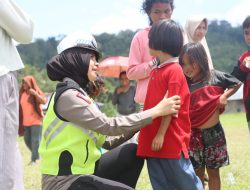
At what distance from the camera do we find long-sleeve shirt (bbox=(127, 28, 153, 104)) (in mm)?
4102

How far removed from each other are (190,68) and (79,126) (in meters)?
1.38

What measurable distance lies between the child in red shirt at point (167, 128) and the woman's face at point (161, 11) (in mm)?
849

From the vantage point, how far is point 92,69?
3.23 m

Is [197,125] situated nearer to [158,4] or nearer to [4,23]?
[158,4]

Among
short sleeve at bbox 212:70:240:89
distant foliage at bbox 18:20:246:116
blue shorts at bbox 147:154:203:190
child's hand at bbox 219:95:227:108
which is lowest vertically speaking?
distant foliage at bbox 18:20:246:116

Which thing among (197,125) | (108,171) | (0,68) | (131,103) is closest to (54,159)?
(108,171)

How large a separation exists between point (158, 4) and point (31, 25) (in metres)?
1.31

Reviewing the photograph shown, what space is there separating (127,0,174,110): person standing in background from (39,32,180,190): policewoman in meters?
0.86

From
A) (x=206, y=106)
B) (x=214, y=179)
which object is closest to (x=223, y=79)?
(x=206, y=106)

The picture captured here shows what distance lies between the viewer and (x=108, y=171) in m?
3.29

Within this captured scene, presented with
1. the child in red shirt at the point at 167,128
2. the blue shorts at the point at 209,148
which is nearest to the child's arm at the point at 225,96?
the blue shorts at the point at 209,148

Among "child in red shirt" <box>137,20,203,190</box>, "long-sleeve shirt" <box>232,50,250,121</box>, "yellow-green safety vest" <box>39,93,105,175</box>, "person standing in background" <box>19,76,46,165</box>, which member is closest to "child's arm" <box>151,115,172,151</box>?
"child in red shirt" <box>137,20,203,190</box>

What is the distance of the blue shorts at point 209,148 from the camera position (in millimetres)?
4195

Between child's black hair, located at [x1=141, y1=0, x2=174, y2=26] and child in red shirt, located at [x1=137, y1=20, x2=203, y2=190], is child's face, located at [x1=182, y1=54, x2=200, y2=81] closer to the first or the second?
Result: child's black hair, located at [x1=141, y1=0, x2=174, y2=26]
